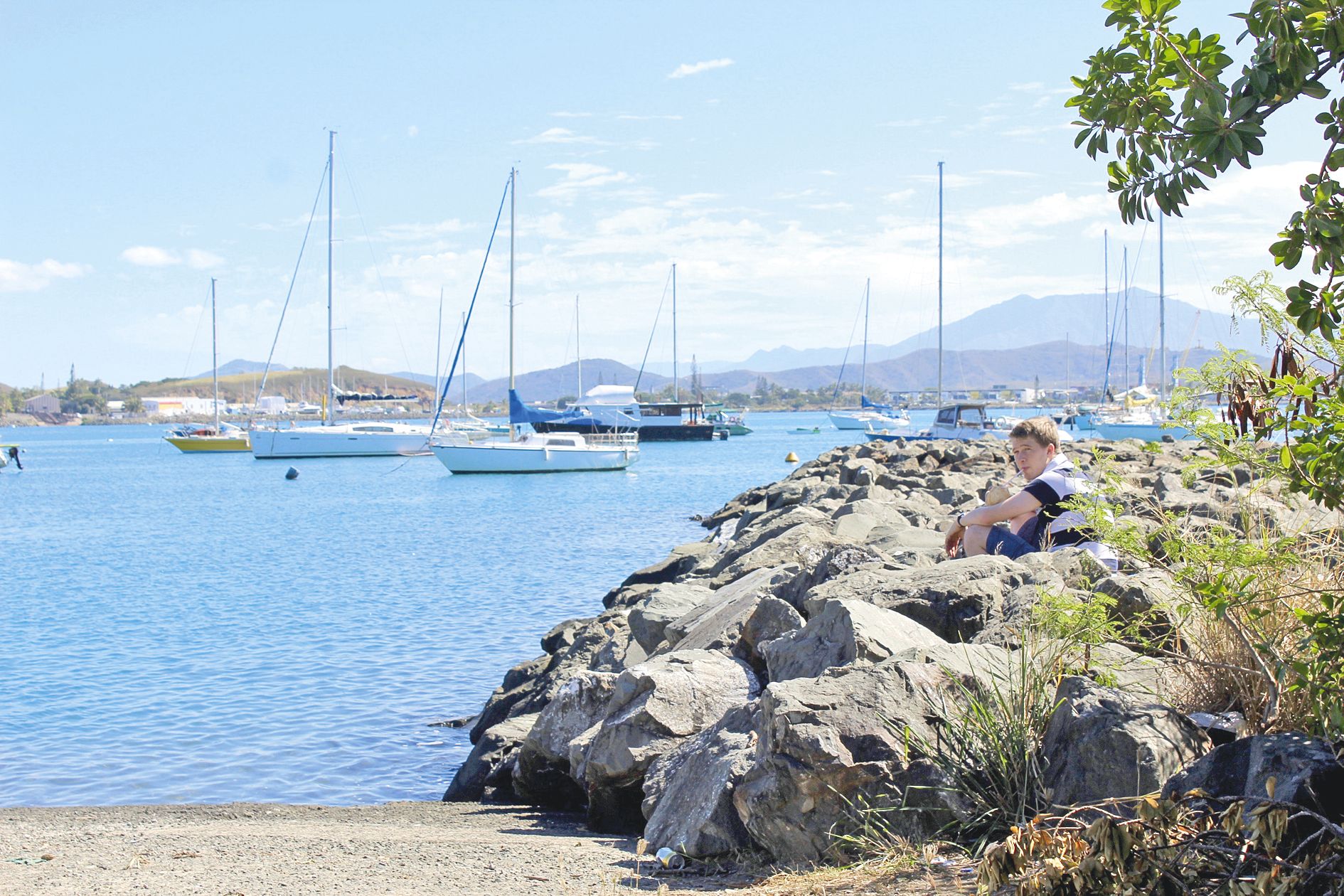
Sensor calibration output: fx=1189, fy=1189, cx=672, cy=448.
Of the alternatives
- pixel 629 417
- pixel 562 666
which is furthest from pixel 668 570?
pixel 629 417

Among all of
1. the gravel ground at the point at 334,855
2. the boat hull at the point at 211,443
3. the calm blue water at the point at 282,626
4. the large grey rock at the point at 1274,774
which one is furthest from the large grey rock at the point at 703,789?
the boat hull at the point at 211,443

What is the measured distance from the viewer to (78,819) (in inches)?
Result: 298

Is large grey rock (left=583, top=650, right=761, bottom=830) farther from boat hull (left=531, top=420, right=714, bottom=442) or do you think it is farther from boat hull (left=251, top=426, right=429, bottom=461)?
boat hull (left=531, top=420, right=714, bottom=442)

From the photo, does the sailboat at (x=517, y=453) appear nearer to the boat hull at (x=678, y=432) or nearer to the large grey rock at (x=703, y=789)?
the boat hull at (x=678, y=432)

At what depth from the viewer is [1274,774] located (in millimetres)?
3428

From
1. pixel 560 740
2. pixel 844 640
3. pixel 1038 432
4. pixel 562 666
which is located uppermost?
pixel 1038 432

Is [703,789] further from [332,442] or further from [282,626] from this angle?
[332,442]

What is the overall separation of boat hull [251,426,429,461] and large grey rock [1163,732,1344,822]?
201ft

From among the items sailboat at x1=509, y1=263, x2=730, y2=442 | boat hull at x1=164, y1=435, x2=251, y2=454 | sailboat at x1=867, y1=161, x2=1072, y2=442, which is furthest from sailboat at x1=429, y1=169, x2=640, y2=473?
boat hull at x1=164, y1=435, x2=251, y2=454

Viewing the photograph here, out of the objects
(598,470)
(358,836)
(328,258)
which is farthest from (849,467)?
(328,258)

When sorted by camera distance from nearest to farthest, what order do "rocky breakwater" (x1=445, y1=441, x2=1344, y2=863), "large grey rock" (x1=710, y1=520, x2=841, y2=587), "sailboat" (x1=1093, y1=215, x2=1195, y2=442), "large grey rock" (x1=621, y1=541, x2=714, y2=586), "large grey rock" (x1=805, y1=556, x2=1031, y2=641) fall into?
"rocky breakwater" (x1=445, y1=441, x2=1344, y2=863), "large grey rock" (x1=805, y1=556, x2=1031, y2=641), "large grey rock" (x1=710, y1=520, x2=841, y2=587), "large grey rock" (x1=621, y1=541, x2=714, y2=586), "sailboat" (x1=1093, y1=215, x2=1195, y2=442)

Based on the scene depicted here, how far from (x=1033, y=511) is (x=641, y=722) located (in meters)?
2.79

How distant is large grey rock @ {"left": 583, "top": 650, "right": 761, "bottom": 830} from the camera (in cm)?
597

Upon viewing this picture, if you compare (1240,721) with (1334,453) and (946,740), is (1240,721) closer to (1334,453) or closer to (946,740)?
(946,740)
